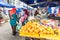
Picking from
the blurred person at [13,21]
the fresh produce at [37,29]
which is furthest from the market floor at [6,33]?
the fresh produce at [37,29]

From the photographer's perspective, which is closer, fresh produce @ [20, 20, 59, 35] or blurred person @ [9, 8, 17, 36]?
fresh produce @ [20, 20, 59, 35]

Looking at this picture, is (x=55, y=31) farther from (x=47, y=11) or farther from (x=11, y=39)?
(x=11, y=39)

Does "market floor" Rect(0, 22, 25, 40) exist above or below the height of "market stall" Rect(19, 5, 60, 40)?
below

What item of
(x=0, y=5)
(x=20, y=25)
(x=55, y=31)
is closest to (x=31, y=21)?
(x=20, y=25)

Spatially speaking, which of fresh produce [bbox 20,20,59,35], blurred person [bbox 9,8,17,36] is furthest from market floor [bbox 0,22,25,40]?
fresh produce [bbox 20,20,59,35]

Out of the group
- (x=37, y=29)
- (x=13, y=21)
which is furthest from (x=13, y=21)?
(x=37, y=29)

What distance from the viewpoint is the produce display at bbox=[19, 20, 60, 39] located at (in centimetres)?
133

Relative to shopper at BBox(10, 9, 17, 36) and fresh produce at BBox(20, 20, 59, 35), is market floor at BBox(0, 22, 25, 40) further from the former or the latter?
fresh produce at BBox(20, 20, 59, 35)

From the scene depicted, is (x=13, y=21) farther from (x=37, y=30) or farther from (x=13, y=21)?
(x=37, y=30)

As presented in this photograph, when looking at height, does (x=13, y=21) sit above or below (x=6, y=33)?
above

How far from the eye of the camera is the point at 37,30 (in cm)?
135

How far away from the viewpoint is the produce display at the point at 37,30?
4.35 feet

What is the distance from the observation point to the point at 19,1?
1452mm

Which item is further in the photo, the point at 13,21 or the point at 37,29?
the point at 13,21
